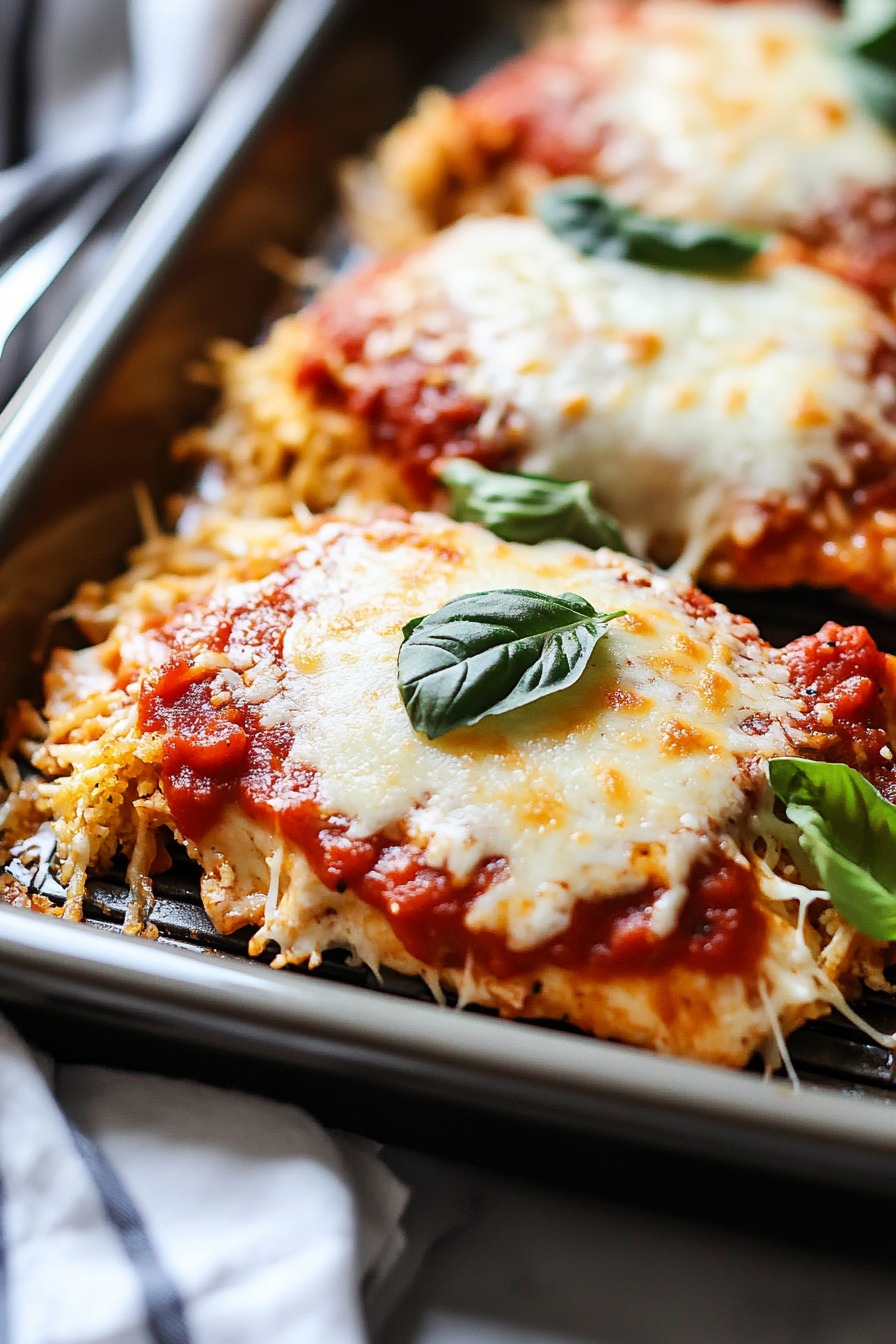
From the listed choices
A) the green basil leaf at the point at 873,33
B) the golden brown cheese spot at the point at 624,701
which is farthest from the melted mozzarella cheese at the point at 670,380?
the green basil leaf at the point at 873,33

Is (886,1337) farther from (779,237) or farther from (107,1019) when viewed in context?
(779,237)

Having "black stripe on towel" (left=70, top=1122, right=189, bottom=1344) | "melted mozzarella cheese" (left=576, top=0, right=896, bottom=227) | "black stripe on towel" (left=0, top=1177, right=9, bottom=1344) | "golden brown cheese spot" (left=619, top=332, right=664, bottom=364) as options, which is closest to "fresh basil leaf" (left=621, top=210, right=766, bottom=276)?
"golden brown cheese spot" (left=619, top=332, right=664, bottom=364)

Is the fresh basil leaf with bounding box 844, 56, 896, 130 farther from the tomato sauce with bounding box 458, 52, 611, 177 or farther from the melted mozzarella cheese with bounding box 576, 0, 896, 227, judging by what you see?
the tomato sauce with bounding box 458, 52, 611, 177

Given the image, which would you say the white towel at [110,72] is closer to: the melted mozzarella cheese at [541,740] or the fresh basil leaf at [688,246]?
the fresh basil leaf at [688,246]

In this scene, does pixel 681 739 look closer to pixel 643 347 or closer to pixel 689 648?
pixel 689 648

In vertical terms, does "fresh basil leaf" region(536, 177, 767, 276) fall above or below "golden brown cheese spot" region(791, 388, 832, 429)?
above

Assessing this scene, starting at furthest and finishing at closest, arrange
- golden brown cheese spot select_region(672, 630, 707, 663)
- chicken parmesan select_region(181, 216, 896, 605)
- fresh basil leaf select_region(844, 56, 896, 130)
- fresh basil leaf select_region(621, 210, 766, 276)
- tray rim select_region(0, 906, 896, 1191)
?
fresh basil leaf select_region(844, 56, 896, 130)
fresh basil leaf select_region(621, 210, 766, 276)
chicken parmesan select_region(181, 216, 896, 605)
golden brown cheese spot select_region(672, 630, 707, 663)
tray rim select_region(0, 906, 896, 1191)

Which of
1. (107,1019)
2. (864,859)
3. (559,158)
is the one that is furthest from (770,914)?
(559,158)
